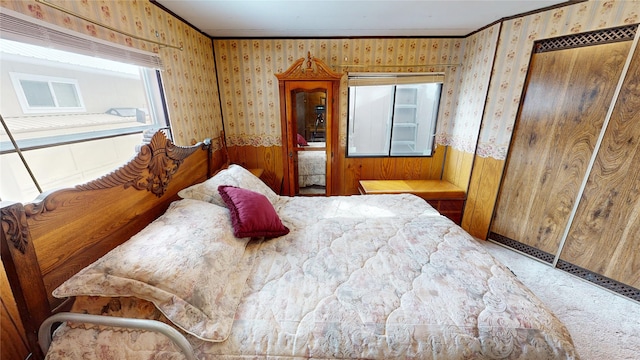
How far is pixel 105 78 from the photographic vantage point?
4.97 ft

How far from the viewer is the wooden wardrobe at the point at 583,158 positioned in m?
1.71

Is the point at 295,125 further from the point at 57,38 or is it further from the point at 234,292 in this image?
the point at 234,292

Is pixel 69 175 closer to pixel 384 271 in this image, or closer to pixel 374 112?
pixel 384 271

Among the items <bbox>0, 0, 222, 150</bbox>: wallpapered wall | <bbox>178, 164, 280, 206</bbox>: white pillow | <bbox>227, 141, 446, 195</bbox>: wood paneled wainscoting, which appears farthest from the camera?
<bbox>227, 141, 446, 195</bbox>: wood paneled wainscoting

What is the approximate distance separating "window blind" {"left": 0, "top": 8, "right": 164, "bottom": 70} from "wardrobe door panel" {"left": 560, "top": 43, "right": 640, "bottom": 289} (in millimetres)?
3414

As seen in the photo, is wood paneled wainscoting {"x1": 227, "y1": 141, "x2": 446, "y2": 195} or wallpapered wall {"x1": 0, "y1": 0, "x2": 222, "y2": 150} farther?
wood paneled wainscoting {"x1": 227, "y1": 141, "x2": 446, "y2": 195}

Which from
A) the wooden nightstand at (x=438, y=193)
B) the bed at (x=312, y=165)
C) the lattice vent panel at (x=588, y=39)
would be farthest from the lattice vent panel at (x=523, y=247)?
the bed at (x=312, y=165)

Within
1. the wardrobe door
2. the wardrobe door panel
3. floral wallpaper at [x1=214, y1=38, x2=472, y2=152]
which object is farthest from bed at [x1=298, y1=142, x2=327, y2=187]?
the wardrobe door panel

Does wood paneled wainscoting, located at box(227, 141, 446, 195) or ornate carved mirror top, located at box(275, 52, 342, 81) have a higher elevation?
ornate carved mirror top, located at box(275, 52, 342, 81)

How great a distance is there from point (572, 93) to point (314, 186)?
260 centimetres

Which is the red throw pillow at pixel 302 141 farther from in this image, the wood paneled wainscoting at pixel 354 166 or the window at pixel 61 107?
the window at pixel 61 107

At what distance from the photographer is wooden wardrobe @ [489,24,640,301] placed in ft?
5.60

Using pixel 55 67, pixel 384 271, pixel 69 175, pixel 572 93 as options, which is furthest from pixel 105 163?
pixel 572 93

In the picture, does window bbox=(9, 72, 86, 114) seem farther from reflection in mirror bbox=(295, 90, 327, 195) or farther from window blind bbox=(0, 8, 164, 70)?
reflection in mirror bbox=(295, 90, 327, 195)
